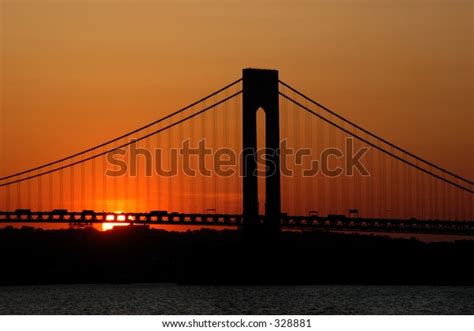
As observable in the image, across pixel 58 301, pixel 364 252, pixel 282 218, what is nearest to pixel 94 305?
pixel 58 301

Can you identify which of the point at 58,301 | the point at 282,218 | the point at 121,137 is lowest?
the point at 58,301

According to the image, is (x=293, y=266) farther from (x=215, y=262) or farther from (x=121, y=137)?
(x=121, y=137)

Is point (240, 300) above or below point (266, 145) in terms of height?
below

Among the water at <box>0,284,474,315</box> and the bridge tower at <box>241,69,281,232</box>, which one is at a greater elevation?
the bridge tower at <box>241,69,281,232</box>
